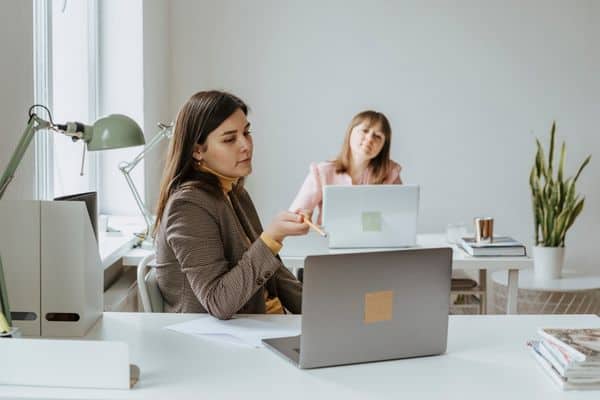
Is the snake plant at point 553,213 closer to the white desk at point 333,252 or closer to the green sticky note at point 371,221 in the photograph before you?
the white desk at point 333,252

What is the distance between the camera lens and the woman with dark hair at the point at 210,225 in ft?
6.82

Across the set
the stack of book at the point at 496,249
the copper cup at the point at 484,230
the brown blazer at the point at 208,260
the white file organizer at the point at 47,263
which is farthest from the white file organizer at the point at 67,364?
the copper cup at the point at 484,230

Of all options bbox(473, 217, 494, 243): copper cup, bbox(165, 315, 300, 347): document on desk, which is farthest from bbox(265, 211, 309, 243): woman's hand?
bbox(473, 217, 494, 243): copper cup

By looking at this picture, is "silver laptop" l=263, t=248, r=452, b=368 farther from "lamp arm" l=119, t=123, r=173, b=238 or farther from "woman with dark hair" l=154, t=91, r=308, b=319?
"lamp arm" l=119, t=123, r=173, b=238

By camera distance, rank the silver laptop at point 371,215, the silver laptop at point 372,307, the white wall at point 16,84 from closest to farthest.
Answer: the silver laptop at point 372,307
the white wall at point 16,84
the silver laptop at point 371,215

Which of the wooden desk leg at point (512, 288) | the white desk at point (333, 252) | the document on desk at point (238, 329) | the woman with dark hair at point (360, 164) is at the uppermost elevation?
the woman with dark hair at point (360, 164)

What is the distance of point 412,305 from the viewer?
1.82 metres

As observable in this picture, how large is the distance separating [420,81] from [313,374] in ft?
10.9

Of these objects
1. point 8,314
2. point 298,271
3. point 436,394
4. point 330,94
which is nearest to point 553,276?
point 298,271

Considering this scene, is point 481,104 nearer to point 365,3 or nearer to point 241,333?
point 365,3

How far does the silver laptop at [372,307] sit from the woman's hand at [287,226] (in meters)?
0.28


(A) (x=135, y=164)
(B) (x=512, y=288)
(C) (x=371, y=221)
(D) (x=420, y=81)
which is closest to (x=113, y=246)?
(A) (x=135, y=164)

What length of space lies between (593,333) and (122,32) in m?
2.75

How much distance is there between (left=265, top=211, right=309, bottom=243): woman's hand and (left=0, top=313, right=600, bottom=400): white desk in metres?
0.30
